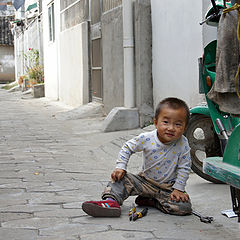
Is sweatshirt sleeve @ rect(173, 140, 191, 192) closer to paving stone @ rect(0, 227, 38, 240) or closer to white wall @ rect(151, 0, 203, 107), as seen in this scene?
paving stone @ rect(0, 227, 38, 240)

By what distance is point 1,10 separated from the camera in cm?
4341

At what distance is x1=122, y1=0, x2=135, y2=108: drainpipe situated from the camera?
28.8ft

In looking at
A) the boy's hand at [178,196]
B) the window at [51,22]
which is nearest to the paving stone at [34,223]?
the boy's hand at [178,196]

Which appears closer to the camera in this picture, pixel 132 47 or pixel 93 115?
pixel 132 47

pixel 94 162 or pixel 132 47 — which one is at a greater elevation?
pixel 132 47

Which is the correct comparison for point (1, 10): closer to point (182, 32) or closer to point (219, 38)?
point (182, 32)

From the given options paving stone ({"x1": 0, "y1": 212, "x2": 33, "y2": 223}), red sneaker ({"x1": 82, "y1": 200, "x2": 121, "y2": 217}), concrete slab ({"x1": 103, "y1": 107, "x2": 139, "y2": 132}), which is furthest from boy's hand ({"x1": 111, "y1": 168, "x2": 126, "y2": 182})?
concrete slab ({"x1": 103, "y1": 107, "x2": 139, "y2": 132})

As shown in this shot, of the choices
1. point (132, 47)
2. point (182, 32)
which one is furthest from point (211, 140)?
point (132, 47)

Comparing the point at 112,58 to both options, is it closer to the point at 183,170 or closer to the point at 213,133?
the point at 213,133

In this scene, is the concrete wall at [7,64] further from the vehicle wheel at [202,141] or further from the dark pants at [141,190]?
the dark pants at [141,190]

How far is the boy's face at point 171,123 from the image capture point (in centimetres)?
367

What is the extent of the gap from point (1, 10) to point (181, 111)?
42.4 m

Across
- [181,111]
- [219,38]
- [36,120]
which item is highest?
[219,38]

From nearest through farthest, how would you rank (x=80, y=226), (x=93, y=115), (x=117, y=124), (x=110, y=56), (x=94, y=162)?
(x=80, y=226) → (x=94, y=162) → (x=117, y=124) → (x=110, y=56) → (x=93, y=115)
